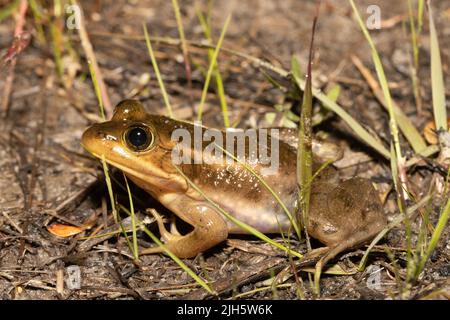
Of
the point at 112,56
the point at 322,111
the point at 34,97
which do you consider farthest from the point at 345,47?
the point at 34,97

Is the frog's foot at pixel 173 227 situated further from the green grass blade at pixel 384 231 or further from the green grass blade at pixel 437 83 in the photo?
the green grass blade at pixel 437 83

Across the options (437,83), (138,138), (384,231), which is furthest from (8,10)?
(384,231)

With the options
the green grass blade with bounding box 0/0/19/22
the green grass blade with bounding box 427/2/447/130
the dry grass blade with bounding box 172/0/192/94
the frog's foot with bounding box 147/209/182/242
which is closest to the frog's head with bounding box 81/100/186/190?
the frog's foot with bounding box 147/209/182/242

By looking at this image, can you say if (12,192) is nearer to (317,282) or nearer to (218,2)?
(317,282)

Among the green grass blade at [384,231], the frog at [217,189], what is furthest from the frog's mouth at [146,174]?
the green grass blade at [384,231]

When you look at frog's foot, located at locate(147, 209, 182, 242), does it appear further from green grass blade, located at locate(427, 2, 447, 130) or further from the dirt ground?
green grass blade, located at locate(427, 2, 447, 130)

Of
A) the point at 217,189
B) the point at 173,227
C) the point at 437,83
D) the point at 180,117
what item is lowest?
the point at 173,227

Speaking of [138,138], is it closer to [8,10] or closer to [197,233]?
[197,233]

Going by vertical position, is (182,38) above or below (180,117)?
above
